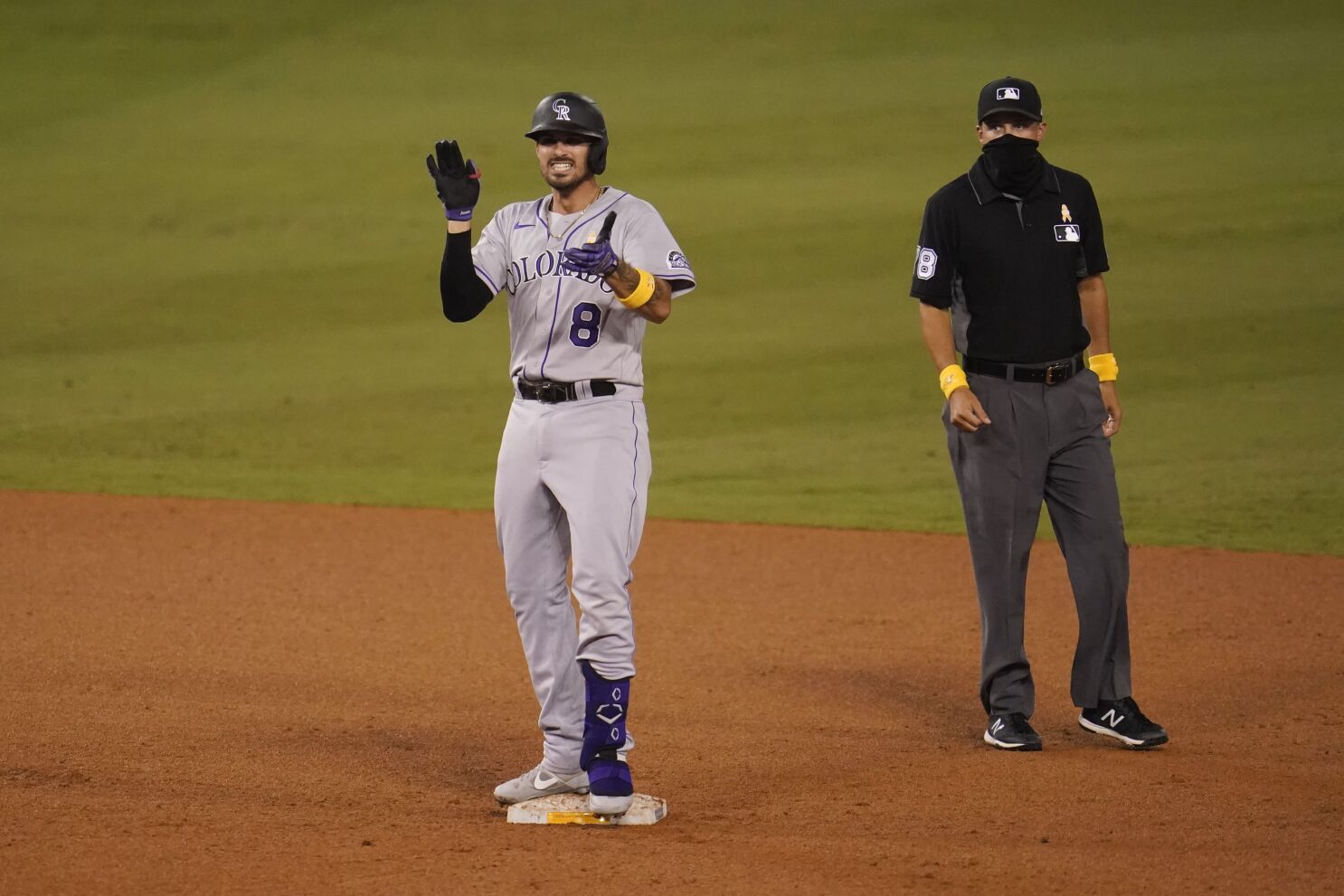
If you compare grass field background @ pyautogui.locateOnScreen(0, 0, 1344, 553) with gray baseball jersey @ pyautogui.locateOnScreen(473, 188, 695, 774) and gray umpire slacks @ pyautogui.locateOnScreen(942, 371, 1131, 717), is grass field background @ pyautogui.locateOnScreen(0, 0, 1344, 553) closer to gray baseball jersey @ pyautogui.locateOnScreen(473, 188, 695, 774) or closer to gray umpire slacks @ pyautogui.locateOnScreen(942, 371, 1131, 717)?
gray umpire slacks @ pyautogui.locateOnScreen(942, 371, 1131, 717)

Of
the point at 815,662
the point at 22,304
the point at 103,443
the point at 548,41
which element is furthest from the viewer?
the point at 548,41

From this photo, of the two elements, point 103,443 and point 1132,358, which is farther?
point 1132,358

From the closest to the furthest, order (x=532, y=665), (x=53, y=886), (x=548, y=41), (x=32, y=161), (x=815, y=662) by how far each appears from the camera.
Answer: (x=53, y=886) → (x=532, y=665) → (x=815, y=662) → (x=32, y=161) → (x=548, y=41)

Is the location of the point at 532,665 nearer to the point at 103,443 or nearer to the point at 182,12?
the point at 103,443

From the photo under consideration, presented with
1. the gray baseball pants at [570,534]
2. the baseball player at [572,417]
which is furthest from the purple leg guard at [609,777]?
the gray baseball pants at [570,534]

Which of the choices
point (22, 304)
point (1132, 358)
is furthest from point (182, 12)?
point (1132, 358)

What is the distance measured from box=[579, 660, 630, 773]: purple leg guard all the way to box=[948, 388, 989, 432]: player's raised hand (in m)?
1.45

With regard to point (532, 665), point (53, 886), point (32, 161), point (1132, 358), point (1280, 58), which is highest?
point (1280, 58)

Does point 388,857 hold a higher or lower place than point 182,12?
lower

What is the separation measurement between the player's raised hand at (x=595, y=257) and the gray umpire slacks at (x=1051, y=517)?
1.60m

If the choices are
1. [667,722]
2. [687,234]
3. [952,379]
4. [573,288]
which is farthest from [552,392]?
[687,234]

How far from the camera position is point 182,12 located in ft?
63.1

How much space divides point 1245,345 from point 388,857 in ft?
33.5

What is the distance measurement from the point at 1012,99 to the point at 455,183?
1.81 m
